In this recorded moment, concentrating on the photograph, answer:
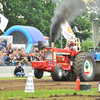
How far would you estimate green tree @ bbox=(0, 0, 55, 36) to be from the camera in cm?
4210

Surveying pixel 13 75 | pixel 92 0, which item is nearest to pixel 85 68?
pixel 92 0

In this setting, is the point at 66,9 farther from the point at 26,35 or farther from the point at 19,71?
the point at 26,35

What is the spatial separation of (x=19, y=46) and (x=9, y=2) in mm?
19399

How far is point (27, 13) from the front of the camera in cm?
4306

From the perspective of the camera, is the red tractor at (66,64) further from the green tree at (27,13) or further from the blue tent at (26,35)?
the green tree at (27,13)

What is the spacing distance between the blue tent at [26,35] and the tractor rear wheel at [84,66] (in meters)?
12.5

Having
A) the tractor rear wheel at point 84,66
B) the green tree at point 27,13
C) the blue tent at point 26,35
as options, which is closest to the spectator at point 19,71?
the tractor rear wheel at point 84,66

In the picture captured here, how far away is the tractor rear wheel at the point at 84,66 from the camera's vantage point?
15.5m

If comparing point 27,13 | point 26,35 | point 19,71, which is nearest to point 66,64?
point 19,71

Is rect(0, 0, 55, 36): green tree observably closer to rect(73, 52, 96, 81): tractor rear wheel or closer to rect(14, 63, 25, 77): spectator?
rect(14, 63, 25, 77): spectator

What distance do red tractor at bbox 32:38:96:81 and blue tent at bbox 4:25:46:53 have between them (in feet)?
40.8

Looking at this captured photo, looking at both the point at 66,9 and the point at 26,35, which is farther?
the point at 26,35

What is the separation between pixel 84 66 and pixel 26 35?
15326 millimetres

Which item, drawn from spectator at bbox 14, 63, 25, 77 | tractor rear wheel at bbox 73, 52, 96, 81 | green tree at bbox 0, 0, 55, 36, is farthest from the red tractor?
green tree at bbox 0, 0, 55, 36
